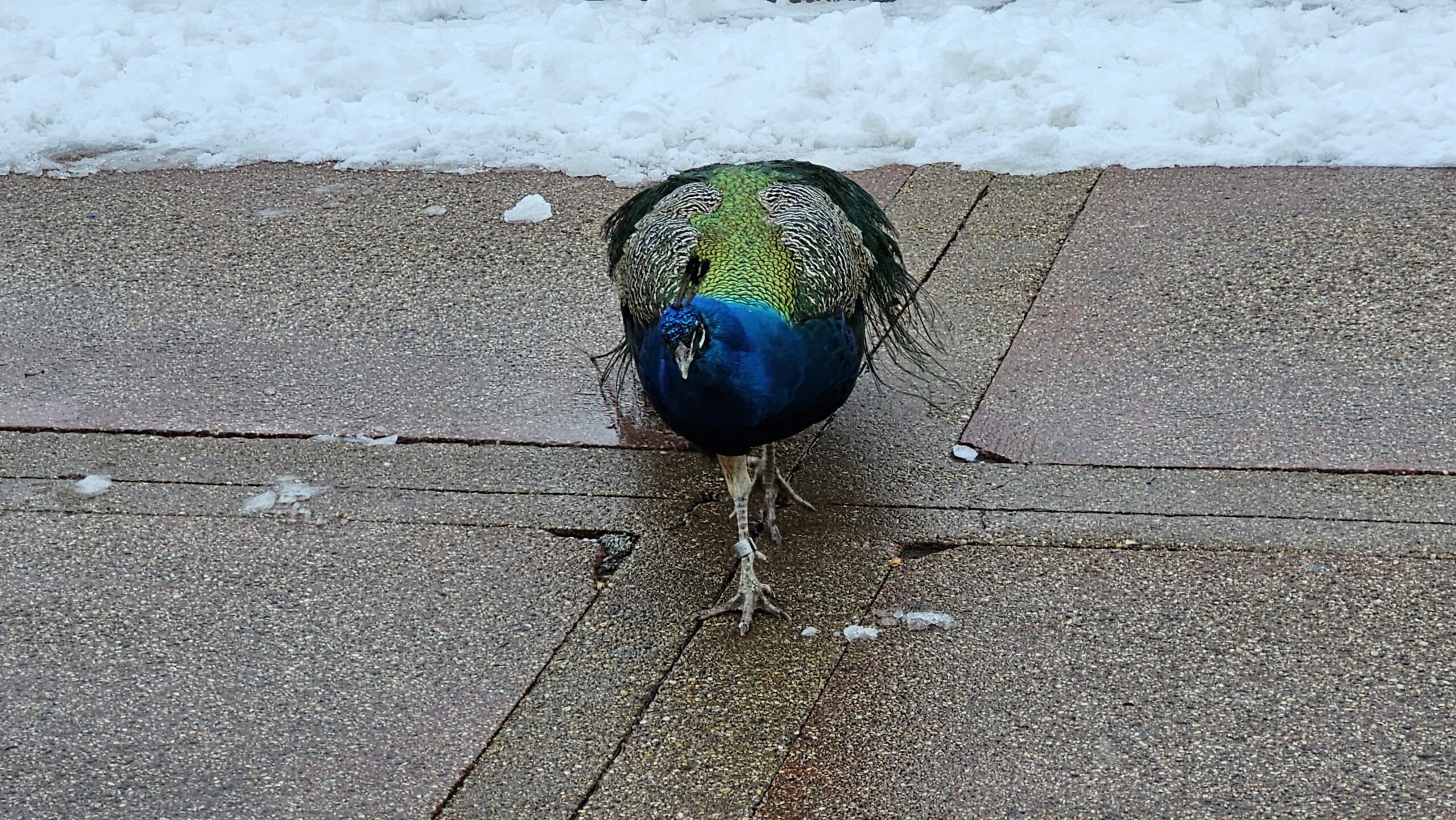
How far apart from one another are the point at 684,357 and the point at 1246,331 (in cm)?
222

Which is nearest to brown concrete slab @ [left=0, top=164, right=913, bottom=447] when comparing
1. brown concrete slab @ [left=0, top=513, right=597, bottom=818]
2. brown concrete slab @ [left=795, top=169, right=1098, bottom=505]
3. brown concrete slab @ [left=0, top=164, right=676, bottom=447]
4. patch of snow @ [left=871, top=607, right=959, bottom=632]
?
brown concrete slab @ [left=0, top=164, right=676, bottom=447]

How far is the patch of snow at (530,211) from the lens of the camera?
5.74m

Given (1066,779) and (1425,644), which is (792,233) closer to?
(1066,779)

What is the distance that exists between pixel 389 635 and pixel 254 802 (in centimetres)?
59

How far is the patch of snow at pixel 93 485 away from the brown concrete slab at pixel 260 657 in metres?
0.13

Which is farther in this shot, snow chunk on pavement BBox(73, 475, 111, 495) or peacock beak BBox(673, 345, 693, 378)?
snow chunk on pavement BBox(73, 475, 111, 495)

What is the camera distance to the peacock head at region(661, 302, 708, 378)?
10.2 feet

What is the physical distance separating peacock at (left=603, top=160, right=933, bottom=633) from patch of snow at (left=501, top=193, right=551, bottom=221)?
150 cm

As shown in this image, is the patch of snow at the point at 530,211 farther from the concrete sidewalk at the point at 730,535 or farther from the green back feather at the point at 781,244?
the green back feather at the point at 781,244

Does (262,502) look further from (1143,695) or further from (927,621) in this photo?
(1143,695)

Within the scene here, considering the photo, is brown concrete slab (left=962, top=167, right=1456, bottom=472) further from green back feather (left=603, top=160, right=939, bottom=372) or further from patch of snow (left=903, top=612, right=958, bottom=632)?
patch of snow (left=903, top=612, right=958, bottom=632)

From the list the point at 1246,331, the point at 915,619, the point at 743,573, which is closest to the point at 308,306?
the point at 743,573

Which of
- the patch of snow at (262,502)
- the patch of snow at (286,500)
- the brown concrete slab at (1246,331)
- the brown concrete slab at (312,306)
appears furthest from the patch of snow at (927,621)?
the patch of snow at (262,502)

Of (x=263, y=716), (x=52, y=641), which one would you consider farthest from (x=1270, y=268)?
(x=52, y=641)
